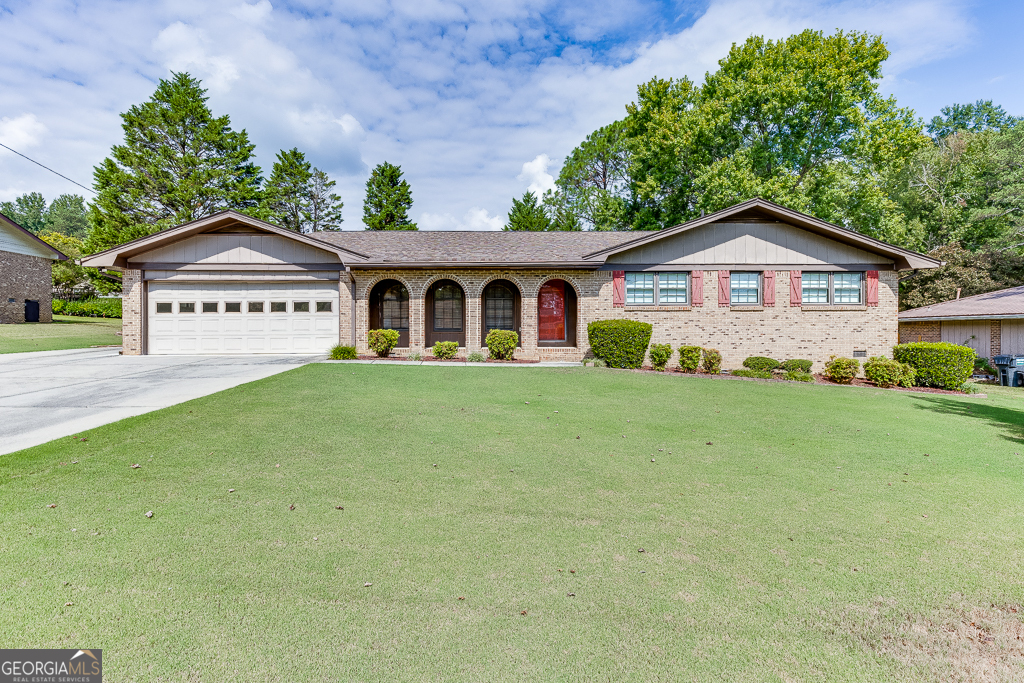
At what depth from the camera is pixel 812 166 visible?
86.4ft

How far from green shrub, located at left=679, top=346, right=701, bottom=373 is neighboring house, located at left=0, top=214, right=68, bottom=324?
3522 centimetres

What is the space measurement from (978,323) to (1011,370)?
3247 mm

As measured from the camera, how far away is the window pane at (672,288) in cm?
1580

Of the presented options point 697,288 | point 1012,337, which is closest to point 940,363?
point 697,288

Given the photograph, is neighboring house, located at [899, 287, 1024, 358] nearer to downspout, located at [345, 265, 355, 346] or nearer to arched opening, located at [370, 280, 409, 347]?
arched opening, located at [370, 280, 409, 347]

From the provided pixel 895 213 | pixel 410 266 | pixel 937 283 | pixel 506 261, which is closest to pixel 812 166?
pixel 895 213

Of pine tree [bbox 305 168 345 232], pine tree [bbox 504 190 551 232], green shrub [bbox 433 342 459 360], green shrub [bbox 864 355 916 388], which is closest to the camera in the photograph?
green shrub [bbox 864 355 916 388]

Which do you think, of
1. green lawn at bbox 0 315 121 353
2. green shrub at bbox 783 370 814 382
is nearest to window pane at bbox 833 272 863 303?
green shrub at bbox 783 370 814 382

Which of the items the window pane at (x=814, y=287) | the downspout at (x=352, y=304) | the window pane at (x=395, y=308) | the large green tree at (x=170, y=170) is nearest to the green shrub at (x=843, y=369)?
the window pane at (x=814, y=287)

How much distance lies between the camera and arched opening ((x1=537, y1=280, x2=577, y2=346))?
679 inches

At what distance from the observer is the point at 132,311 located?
15820 millimetres

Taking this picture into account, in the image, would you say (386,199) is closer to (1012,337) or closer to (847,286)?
(847,286)

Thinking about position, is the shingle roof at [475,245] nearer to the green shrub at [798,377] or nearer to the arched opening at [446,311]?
the arched opening at [446,311]

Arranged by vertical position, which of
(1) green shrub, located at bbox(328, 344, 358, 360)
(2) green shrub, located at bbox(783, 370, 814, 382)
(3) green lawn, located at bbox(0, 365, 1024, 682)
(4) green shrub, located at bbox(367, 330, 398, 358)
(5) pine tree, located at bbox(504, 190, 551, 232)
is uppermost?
(5) pine tree, located at bbox(504, 190, 551, 232)
